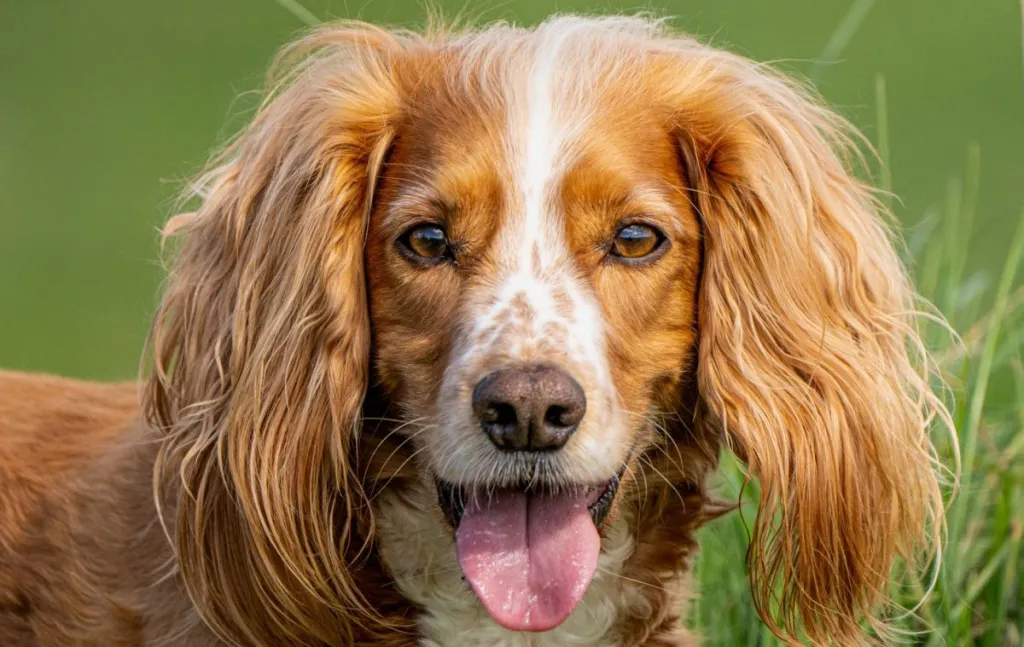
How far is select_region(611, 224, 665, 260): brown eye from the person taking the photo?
3336mm

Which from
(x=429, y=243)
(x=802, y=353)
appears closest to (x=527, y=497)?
(x=429, y=243)

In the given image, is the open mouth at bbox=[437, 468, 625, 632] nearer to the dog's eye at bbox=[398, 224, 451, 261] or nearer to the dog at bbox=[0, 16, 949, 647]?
the dog at bbox=[0, 16, 949, 647]

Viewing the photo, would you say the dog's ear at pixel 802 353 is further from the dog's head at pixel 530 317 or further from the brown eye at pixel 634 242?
the brown eye at pixel 634 242

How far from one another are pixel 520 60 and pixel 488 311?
0.62m

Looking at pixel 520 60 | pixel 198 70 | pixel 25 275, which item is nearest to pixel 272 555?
pixel 520 60

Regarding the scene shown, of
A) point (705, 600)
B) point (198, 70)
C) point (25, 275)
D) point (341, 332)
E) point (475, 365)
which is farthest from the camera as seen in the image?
point (198, 70)

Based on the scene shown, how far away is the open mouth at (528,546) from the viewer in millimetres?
3254

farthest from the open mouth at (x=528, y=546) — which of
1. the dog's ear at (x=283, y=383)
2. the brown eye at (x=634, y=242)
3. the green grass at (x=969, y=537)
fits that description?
the green grass at (x=969, y=537)

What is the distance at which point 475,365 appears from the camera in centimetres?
310

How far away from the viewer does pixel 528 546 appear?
3.31 m

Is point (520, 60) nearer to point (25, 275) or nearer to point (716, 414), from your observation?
point (716, 414)

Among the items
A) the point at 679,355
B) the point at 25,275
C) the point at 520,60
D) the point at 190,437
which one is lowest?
the point at 25,275

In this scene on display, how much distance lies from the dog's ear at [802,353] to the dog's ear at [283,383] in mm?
762

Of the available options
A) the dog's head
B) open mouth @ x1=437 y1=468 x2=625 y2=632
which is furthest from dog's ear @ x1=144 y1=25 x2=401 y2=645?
open mouth @ x1=437 y1=468 x2=625 y2=632
